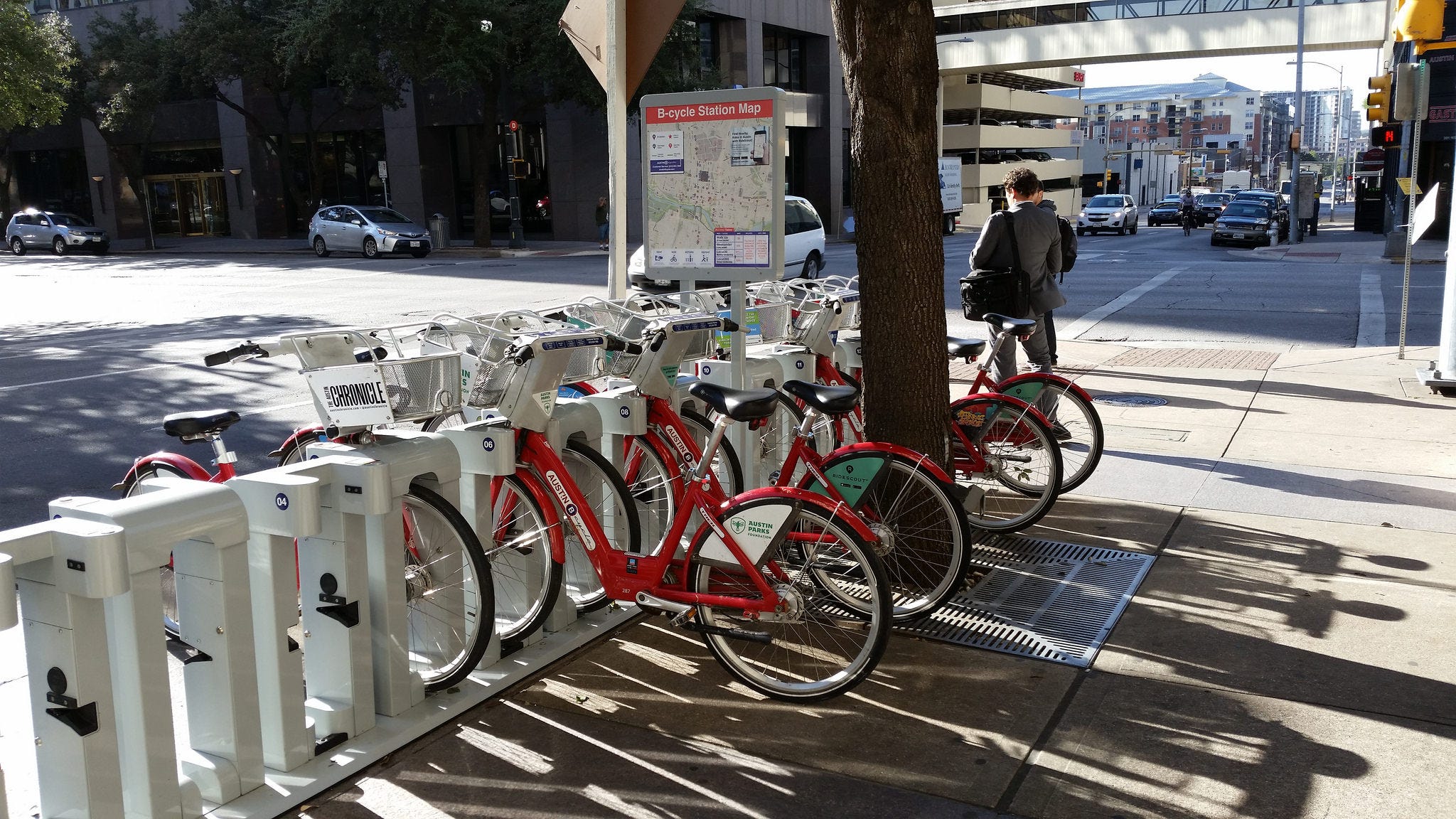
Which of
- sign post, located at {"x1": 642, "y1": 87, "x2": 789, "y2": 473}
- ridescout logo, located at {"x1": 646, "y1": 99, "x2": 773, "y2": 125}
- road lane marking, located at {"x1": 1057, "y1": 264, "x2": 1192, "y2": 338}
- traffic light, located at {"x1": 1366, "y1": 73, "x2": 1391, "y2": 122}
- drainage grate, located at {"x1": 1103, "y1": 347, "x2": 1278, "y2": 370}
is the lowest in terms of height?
drainage grate, located at {"x1": 1103, "y1": 347, "x2": 1278, "y2": 370}

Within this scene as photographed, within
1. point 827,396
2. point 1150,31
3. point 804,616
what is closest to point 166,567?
point 804,616

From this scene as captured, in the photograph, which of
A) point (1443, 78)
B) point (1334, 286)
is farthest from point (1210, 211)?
point (1334, 286)

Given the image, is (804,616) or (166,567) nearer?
(804,616)

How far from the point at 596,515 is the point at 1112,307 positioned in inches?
560

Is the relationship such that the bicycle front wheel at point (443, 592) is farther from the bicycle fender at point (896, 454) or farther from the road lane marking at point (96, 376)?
the road lane marking at point (96, 376)

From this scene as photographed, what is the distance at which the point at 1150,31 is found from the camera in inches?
1700

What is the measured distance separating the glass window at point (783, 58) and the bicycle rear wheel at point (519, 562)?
130ft

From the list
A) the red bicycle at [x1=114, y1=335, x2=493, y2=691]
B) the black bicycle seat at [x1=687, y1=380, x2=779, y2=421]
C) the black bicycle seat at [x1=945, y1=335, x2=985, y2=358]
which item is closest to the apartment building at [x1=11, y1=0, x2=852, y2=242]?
the black bicycle seat at [x1=945, y1=335, x2=985, y2=358]

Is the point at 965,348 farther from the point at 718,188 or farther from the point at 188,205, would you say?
the point at 188,205

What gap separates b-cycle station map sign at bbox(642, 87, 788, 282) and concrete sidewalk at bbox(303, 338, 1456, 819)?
180 centimetres

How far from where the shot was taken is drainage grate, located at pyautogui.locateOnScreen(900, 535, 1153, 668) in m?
4.77

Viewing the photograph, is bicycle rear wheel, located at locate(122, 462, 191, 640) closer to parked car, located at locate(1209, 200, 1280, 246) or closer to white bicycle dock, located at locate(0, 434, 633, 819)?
white bicycle dock, located at locate(0, 434, 633, 819)

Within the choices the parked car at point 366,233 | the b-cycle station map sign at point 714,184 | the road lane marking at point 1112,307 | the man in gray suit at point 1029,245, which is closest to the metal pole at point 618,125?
the b-cycle station map sign at point 714,184

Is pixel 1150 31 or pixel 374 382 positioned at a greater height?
pixel 1150 31
